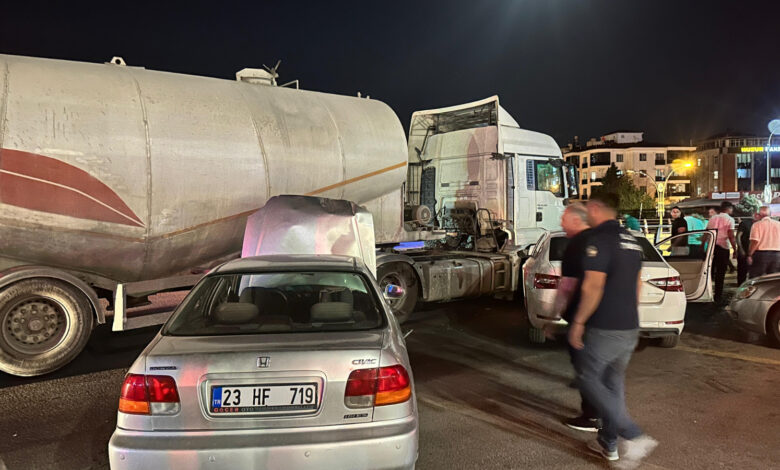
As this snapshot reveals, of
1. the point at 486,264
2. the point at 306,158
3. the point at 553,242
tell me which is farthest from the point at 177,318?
the point at 486,264

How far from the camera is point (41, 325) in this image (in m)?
5.51

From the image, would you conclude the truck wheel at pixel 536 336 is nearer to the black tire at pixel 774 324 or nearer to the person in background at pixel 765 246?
the black tire at pixel 774 324

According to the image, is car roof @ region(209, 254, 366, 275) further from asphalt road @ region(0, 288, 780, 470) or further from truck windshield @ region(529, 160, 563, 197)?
truck windshield @ region(529, 160, 563, 197)

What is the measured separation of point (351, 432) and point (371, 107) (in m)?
6.28

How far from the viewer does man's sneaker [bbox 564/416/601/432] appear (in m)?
4.03

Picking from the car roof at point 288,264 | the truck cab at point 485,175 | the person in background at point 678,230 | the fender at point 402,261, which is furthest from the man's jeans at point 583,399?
the person in background at point 678,230

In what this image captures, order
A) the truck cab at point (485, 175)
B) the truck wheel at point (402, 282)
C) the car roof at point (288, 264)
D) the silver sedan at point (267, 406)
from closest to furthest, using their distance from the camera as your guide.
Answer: the silver sedan at point (267, 406) < the car roof at point (288, 264) < the truck wheel at point (402, 282) < the truck cab at point (485, 175)

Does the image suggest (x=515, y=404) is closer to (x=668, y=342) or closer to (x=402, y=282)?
(x=668, y=342)

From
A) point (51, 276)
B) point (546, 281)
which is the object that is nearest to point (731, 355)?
point (546, 281)

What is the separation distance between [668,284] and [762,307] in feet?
5.51

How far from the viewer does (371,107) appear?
814cm

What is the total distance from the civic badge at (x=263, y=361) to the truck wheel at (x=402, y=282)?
5423 millimetres

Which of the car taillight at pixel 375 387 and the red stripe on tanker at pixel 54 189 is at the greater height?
the red stripe on tanker at pixel 54 189

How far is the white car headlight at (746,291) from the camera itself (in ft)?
21.7
